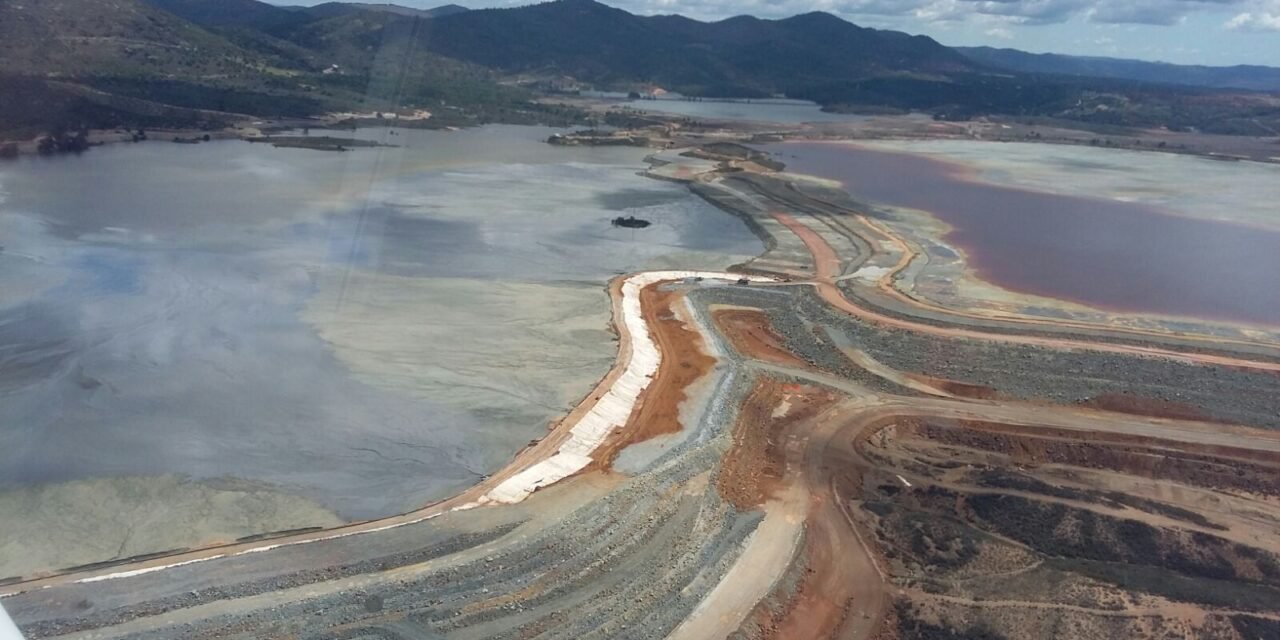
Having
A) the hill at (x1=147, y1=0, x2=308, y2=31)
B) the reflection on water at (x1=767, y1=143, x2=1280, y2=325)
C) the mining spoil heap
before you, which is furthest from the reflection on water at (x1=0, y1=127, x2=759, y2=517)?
the hill at (x1=147, y1=0, x2=308, y2=31)

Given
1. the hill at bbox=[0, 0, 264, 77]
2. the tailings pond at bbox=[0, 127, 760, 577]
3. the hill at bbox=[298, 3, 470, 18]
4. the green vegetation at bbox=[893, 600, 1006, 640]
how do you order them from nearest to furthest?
the green vegetation at bbox=[893, 600, 1006, 640] < the tailings pond at bbox=[0, 127, 760, 577] < the hill at bbox=[0, 0, 264, 77] < the hill at bbox=[298, 3, 470, 18]

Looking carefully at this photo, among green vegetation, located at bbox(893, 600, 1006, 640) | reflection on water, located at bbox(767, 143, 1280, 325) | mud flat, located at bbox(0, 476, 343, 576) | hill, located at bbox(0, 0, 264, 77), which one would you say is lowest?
mud flat, located at bbox(0, 476, 343, 576)

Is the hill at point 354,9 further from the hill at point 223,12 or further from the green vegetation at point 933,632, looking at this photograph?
the green vegetation at point 933,632

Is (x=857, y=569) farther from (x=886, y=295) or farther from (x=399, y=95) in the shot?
(x=399, y=95)

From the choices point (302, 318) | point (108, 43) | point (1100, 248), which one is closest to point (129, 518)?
point (302, 318)

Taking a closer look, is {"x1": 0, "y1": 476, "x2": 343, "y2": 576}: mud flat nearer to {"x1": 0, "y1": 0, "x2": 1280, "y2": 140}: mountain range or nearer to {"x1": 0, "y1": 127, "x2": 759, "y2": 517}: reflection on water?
{"x1": 0, "y1": 127, "x2": 759, "y2": 517}: reflection on water

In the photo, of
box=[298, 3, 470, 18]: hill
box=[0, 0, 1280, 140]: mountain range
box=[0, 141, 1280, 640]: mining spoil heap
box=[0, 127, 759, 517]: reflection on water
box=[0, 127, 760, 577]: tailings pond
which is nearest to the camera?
box=[0, 141, 1280, 640]: mining spoil heap
